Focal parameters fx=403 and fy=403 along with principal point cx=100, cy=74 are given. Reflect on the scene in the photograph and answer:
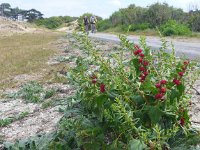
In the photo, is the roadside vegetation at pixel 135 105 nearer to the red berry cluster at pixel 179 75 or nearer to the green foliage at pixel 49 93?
the red berry cluster at pixel 179 75

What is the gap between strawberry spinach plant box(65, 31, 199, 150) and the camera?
3031 millimetres

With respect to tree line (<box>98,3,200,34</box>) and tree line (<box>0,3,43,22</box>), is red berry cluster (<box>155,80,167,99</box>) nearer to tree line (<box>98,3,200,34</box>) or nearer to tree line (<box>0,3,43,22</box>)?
tree line (<box>98,3,200,34</box>)

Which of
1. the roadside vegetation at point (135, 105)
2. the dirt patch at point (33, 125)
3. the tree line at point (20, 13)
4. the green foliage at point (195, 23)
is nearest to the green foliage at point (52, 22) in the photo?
the tree line at point (20, 13)

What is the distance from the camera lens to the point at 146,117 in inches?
125

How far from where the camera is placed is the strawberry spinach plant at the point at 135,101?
9.95 ft

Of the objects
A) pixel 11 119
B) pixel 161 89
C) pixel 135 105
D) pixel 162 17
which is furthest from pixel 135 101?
pixel 162 17

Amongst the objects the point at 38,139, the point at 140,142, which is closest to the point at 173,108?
the point at 140,142

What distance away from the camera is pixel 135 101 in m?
3.18

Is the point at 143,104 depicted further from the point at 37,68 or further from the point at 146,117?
the point at 37,68

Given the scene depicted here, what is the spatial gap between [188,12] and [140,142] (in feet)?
122

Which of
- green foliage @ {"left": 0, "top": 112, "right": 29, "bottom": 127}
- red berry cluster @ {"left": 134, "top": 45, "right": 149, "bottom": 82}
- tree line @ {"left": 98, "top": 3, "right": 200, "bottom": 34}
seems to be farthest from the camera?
tree line @ {"left": 98, "top": 3, "right": 200, "bottom": 34}

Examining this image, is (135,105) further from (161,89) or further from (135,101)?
(161,89)

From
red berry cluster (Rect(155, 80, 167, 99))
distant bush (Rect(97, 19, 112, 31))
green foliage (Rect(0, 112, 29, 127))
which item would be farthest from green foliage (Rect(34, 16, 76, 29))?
red berry cluster (Rect(155, 80, 167, 99))

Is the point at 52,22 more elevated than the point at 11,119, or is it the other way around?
the point at 11,119
